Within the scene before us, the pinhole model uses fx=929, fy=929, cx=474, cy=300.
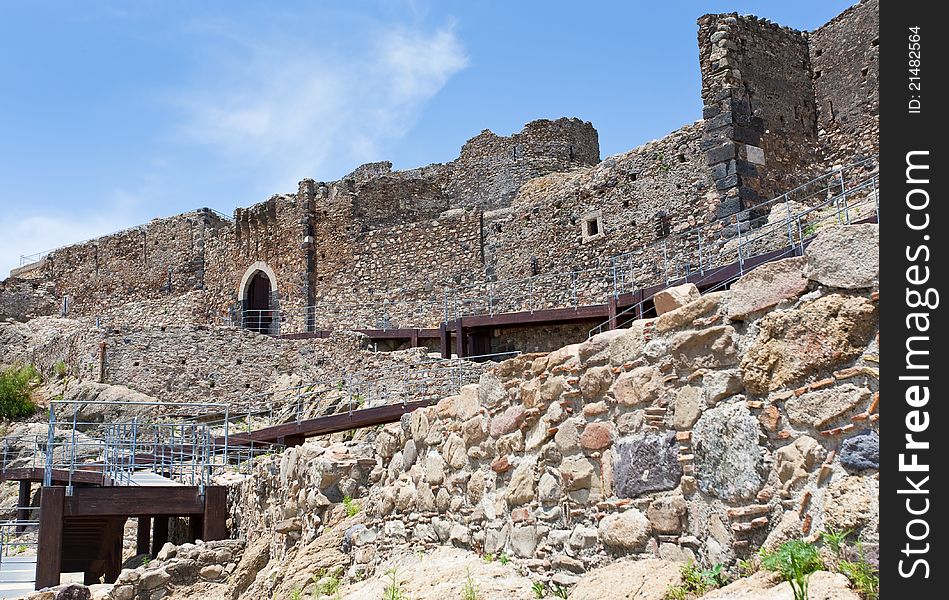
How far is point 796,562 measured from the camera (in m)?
3.97

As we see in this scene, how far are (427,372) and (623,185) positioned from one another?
6503mm

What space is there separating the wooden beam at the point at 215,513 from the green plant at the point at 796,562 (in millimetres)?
10626

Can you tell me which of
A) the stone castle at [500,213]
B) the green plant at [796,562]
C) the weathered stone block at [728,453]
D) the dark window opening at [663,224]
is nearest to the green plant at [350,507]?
the weathered stone block at [728,453]

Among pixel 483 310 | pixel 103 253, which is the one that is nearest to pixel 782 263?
pixel 483 310

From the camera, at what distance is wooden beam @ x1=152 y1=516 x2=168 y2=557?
16500mm

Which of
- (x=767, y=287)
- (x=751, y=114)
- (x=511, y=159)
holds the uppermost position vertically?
(x=511, y=159)

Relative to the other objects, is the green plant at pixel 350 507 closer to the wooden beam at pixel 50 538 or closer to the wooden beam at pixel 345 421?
the wooden beam at pixel 50 538

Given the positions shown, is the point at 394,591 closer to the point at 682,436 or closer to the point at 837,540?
the point at 682,436

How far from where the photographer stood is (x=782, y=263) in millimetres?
4656

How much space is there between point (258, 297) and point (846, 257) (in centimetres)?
2801

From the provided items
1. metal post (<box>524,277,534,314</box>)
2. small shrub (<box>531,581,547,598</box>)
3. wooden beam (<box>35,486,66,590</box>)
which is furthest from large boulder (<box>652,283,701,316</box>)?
metal post (<box>524,277,534,314</box>)

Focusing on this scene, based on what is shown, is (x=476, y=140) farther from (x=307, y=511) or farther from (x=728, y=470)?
(x=728, y=470)

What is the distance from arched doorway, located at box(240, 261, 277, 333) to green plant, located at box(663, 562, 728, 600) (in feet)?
84.9

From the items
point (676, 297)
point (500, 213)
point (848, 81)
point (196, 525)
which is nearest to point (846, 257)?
point (676, 297)
